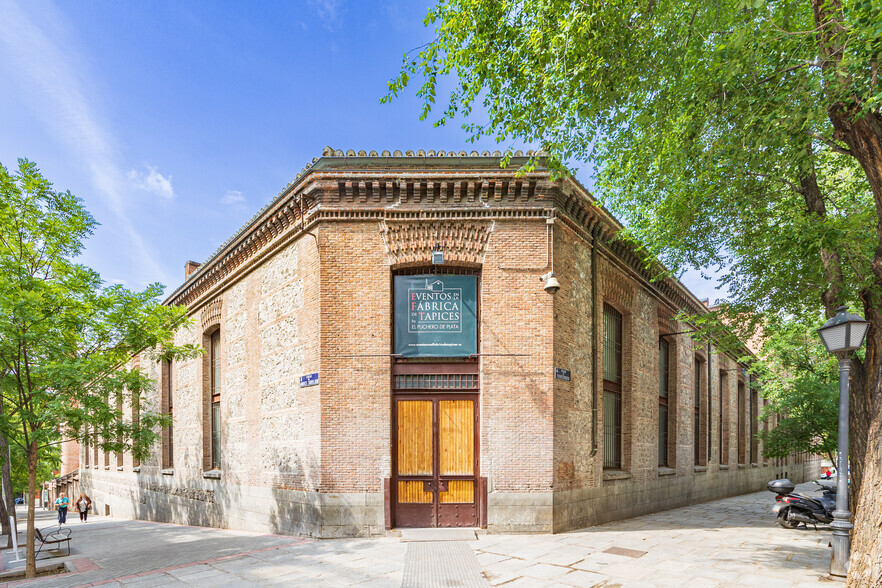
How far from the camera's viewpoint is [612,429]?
1338 cm

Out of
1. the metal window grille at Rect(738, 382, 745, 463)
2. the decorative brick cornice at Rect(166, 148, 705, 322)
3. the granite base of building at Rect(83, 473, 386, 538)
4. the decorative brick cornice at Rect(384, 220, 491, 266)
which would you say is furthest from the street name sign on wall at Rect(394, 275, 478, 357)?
the metal window grille at Rect(738, 382, 745, 463)

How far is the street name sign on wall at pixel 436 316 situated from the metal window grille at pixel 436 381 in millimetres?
417

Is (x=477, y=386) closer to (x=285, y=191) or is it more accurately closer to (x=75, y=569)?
(x=285, y=191)

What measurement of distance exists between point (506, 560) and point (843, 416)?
17.1 feet

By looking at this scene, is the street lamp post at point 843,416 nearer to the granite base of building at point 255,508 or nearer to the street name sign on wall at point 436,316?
the street name sign on wall at point 436,316

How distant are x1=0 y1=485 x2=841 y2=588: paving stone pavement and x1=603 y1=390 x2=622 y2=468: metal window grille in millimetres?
1794

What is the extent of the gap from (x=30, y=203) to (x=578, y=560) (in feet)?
40.5

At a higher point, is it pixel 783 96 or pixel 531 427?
pixel 783 96

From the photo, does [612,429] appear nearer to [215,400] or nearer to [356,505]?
[356,505]

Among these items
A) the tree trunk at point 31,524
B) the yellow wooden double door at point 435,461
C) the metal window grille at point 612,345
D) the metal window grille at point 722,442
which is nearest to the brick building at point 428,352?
the yellow wooden double door at point 435,461

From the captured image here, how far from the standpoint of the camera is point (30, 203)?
10.7m

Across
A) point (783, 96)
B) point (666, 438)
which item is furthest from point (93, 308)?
point (666, 438)

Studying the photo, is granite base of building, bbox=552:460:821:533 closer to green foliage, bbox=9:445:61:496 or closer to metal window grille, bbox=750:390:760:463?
metal window grille, bbox=750:390:760:463

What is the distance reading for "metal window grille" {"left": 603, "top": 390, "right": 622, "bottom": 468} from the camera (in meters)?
13.0
